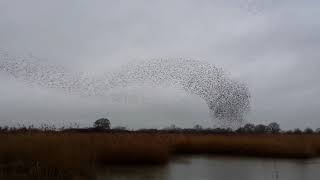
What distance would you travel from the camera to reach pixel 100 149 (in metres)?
14.2

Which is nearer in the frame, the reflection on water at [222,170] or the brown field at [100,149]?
the brown field at [100,149]

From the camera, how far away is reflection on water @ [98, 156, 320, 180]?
1308 cm

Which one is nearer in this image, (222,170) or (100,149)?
(100,149)

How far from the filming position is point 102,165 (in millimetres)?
13828

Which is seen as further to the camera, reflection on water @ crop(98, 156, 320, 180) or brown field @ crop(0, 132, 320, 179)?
reflection on water @ crop(98, 156, 320, 180)

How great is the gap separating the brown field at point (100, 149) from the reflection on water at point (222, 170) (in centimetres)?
57

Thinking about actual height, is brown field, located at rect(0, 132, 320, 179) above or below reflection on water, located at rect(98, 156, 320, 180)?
above

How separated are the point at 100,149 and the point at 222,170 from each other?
3.67 m

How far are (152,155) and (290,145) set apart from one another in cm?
691

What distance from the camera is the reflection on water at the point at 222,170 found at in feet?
42.9

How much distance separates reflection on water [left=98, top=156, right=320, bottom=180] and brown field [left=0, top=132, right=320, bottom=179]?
0.57 m

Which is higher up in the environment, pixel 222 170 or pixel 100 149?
pixel 100 149

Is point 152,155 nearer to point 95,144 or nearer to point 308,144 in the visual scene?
point 95,144

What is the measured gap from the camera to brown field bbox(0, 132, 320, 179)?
947 centimetres
